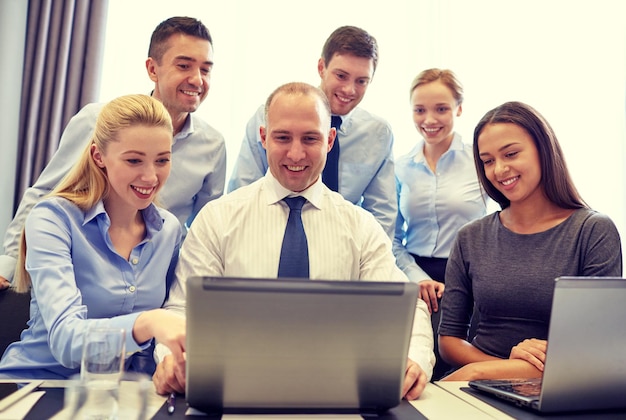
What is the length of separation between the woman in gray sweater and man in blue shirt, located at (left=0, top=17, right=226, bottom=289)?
1.04 meters

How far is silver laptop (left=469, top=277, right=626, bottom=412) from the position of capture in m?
1.03

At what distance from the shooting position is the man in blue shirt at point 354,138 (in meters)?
2.51

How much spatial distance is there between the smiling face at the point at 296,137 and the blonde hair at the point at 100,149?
0.29 meters

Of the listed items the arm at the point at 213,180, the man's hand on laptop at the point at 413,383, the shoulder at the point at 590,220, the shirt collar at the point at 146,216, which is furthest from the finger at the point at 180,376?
the arm at the point at 213,180

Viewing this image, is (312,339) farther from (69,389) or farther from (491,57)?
(491,57)

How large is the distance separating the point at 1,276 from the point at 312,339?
119cm

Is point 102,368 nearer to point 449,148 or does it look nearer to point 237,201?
point 237,201

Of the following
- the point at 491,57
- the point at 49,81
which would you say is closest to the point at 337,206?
the point at 49,81

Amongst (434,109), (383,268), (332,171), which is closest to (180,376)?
(383,268)

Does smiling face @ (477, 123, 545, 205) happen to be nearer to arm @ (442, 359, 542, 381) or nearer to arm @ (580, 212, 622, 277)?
arm @ (580, 212, 622, 277)

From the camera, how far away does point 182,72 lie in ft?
7.70

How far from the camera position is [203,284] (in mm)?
904

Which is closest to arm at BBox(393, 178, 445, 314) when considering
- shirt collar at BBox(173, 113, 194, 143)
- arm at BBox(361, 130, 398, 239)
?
arm at BBox(361, 130, 398, 239)

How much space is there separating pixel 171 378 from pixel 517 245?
1.11m
